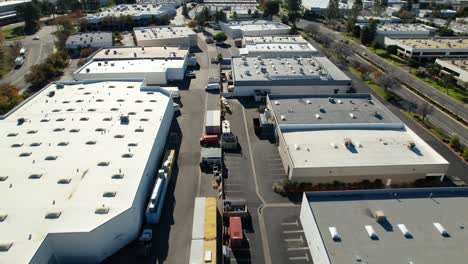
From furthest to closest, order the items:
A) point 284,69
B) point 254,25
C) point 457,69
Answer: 1. point 254,25
2. point 457,69
3. point 284,69

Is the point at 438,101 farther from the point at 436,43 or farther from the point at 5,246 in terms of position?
the point at 5,246

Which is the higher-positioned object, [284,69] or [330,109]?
[284,69]

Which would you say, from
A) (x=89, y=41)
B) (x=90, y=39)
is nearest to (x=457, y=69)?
(x=89, y=41)

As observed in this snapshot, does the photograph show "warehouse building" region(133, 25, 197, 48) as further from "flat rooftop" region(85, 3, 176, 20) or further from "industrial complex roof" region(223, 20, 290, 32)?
"flat rooftop" region(85, 3, 176, 20)

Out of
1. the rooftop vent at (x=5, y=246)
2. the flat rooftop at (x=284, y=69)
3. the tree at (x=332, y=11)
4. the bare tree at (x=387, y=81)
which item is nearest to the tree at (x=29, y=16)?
the flat rooftop at (x=284, y=69)

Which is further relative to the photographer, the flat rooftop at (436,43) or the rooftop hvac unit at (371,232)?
the flat rooftop at (436,43)

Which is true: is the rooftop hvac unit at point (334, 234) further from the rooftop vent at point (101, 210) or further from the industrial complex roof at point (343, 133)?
the rooftop vent at point (101, 210)

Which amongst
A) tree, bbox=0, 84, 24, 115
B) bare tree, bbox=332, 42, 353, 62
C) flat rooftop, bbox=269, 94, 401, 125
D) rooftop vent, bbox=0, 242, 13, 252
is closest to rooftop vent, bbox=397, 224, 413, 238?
flat rooftop, bbox=269, 94, 401, 125

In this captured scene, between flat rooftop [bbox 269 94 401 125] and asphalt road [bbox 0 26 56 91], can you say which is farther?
asphalt road [bbox 0 26 56 91]
